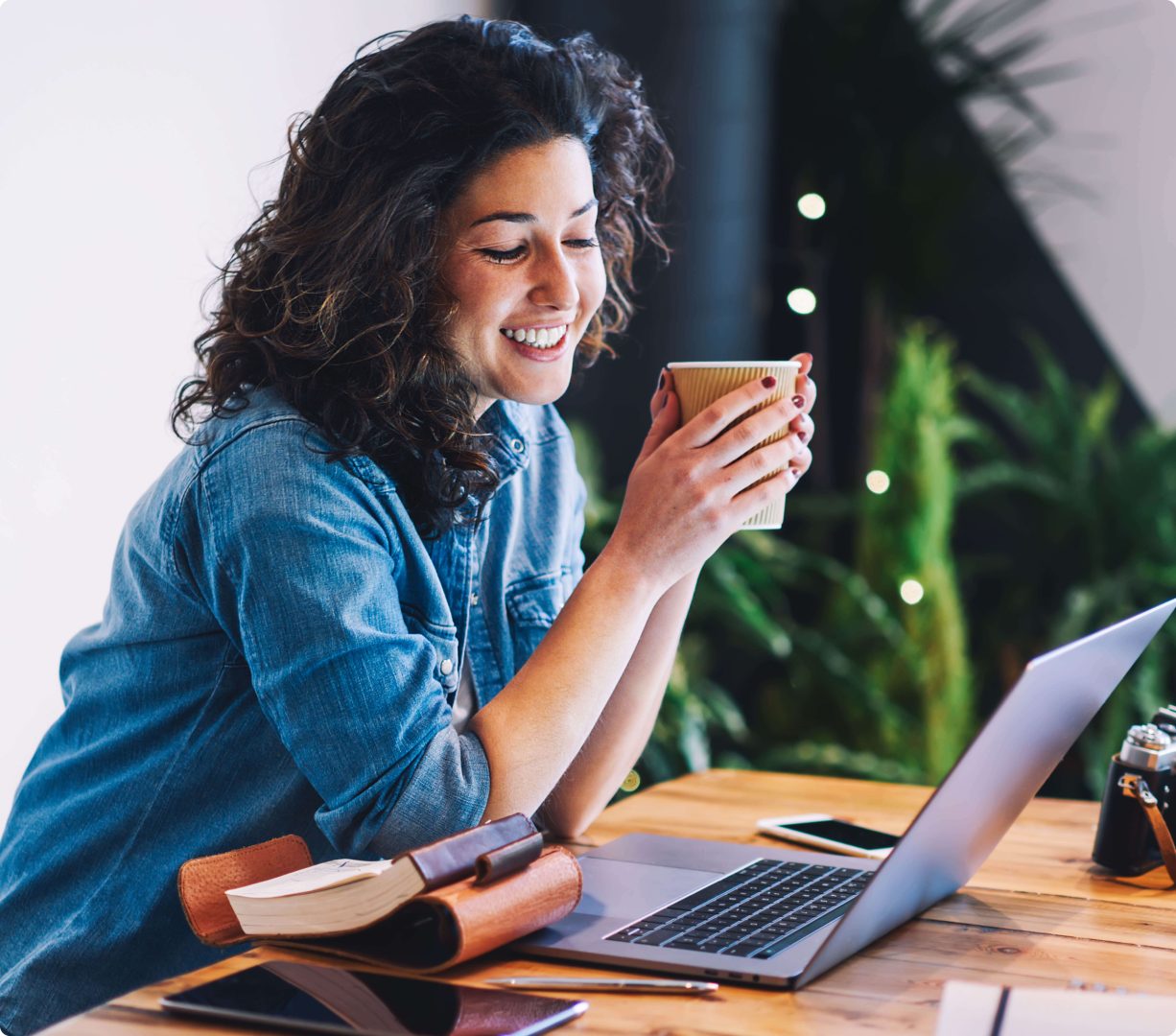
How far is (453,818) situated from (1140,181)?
273 centimetres

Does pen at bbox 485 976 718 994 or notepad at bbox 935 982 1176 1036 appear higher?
notepad at bbox 935 982 1176 1036

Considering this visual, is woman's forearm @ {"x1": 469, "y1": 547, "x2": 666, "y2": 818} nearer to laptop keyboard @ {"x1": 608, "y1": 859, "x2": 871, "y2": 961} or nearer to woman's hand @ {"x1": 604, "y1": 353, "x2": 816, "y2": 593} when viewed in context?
woman's hand @ {"x1": 604, "y1": 353, "x2": 816, "y2": 593}

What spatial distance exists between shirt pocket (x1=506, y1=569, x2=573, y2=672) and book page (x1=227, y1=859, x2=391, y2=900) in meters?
0.49

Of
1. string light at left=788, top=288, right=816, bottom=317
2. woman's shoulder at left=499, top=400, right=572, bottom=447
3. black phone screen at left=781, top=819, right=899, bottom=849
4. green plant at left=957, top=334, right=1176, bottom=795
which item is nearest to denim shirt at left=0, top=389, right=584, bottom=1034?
woman's shoulder at left=499, top=400, right=572, bottom=447

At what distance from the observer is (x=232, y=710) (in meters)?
1.18

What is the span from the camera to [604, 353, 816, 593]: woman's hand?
119 cm

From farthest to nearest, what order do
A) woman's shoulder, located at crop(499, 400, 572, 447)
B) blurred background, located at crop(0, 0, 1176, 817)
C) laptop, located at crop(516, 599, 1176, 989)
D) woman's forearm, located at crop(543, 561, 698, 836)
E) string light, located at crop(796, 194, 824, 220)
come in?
1. string light, located at crop(796, 194, 824, 220)
2. blurred background, located at crop(0, 0, 1176, 817)
3. woman's shoulder, located at crop(499, 400, 572, 447)
4. woman's forearm, located at crop(543, 561, 698, 836)
5. laptop, located at crop(516, 599, 1176, 989)

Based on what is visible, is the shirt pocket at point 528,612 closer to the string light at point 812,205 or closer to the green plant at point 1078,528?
the green plant at point 1078,528

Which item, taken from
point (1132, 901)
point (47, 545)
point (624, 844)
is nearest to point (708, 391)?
point (624, 844)

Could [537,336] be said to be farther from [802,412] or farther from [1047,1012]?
[1047,1012]

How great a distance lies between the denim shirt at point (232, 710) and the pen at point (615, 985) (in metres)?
0.23

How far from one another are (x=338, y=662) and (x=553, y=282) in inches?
16.9

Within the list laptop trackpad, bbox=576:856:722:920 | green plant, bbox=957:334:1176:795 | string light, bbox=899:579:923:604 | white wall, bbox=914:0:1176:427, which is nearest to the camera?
laptop trackpad, bbox=576:856:722:920

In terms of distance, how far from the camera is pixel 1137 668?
2.76 metres
